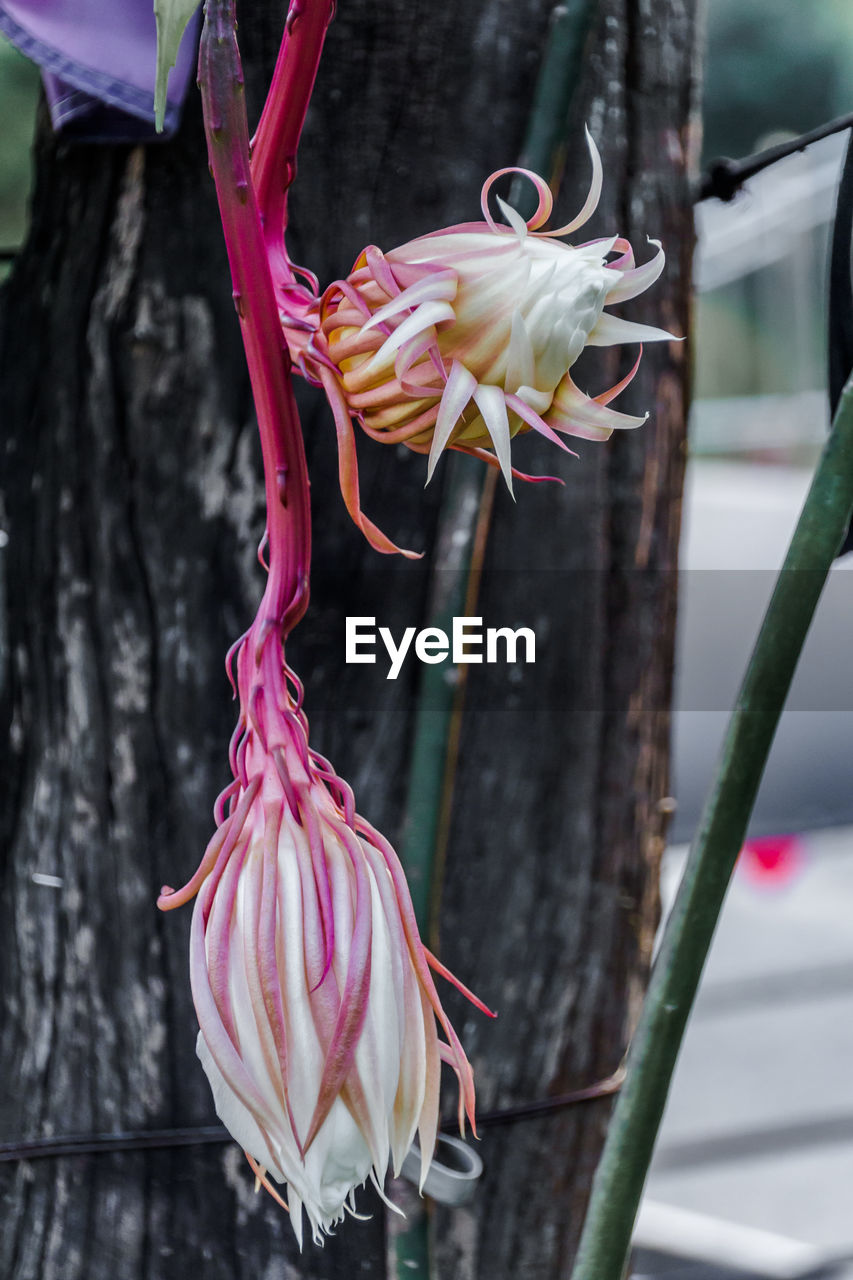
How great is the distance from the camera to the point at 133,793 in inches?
16.9

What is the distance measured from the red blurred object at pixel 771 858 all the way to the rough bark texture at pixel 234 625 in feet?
6.15

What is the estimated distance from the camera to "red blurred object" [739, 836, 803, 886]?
2268mm

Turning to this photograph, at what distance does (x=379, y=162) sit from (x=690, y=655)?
8.19ft

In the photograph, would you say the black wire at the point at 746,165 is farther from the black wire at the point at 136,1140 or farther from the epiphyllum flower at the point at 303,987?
the black wire at the point at 136,1140

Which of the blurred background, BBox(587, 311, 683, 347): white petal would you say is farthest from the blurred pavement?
BBox(587, 311, 683, 347): white petal

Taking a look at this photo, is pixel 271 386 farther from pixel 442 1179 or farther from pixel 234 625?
pixel 442 1179

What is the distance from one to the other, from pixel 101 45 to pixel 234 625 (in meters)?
0.19

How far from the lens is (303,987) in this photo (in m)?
0.28

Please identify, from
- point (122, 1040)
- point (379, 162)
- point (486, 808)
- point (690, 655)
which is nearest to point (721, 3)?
point (379, 162)

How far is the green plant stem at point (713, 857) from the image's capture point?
0.33m

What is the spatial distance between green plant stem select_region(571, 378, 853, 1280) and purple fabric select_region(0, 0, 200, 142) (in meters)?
0.23

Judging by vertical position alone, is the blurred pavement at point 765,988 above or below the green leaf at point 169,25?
below

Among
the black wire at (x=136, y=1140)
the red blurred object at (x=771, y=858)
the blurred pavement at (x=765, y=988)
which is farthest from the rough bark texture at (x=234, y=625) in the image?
the red blurred object at (x=771, y=858)

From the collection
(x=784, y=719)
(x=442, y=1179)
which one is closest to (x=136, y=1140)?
(x=442, y=1179)
